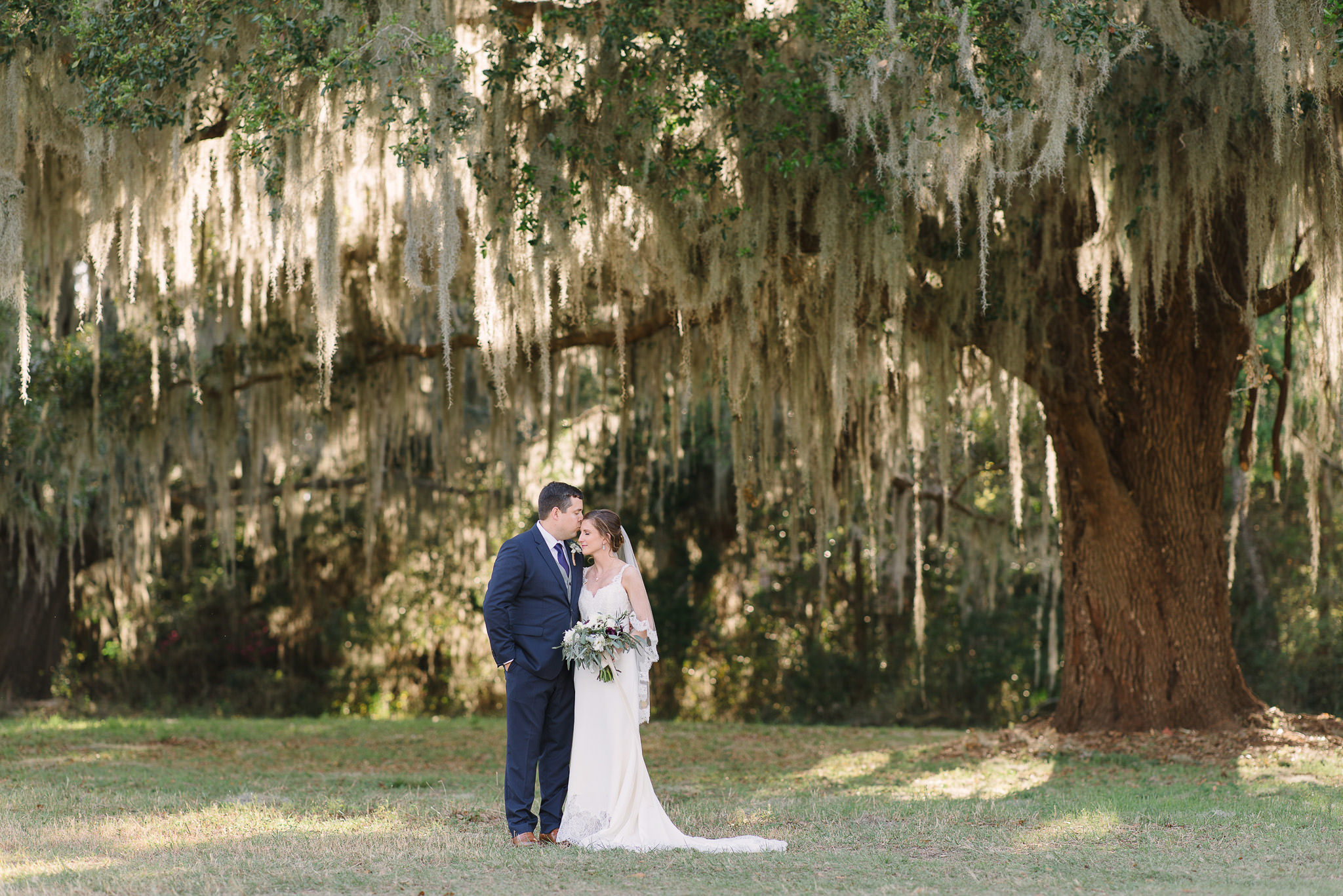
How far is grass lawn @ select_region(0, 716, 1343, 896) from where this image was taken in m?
3.42

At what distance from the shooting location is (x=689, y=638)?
12547 millimetres

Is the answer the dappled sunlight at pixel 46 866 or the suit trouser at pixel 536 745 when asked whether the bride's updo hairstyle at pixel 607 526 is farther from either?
the dappled sunlight at pixel 46 866

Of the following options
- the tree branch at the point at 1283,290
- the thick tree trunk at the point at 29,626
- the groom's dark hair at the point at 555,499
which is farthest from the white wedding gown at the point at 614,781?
the thick tree trunk at the point at 29,626

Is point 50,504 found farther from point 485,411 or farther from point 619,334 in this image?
point 619,334

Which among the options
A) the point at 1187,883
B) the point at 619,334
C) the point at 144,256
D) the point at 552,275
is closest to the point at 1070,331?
the point at 619,334

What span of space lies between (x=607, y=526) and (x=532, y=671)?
592mm

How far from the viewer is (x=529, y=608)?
4.19 meters

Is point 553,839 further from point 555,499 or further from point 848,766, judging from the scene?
point 848,766

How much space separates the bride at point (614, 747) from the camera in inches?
156

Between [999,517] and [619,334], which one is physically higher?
[619,334]

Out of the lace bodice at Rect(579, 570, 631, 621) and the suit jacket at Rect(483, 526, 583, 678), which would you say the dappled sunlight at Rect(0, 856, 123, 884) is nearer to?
the suit jacket at Rect(483, 526, 583, 678)

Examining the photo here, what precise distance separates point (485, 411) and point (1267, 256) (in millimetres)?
7776

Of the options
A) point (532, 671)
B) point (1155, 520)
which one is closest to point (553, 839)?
point (532, 671)

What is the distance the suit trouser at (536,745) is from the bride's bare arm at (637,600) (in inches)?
12.4
